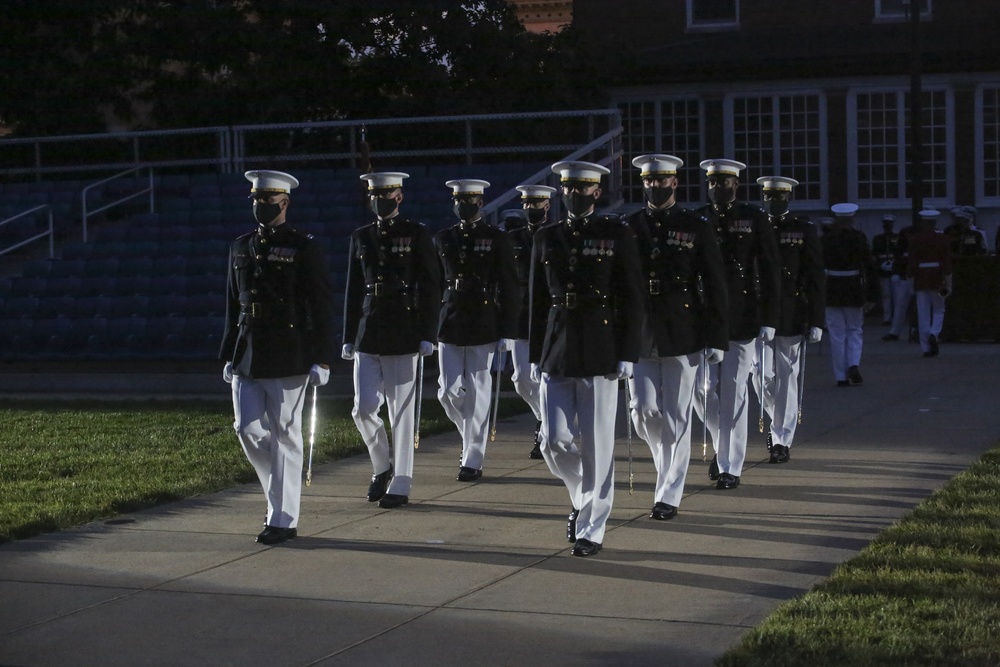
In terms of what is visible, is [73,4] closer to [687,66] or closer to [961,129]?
[687,66]

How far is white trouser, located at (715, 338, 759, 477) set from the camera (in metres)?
10.0

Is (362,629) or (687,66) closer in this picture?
(362,629)

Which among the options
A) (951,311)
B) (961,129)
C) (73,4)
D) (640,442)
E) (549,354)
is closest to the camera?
(549,354)

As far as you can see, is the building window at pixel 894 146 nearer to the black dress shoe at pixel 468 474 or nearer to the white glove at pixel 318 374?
the black dress shoe at pixel 468 474

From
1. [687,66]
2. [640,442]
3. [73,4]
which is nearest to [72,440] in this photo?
[640,442]

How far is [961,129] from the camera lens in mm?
31781

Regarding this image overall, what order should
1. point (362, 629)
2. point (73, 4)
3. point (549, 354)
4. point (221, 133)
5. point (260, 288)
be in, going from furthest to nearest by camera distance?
point (73, 4)
point (221, 133)
point (260, 288)
point (549, 354)
point (362, 629)

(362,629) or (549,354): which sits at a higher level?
(549,354)

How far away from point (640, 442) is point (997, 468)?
3.13 metres

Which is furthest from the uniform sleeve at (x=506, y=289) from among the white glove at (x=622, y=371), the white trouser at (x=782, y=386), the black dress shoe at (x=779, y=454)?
the white glove at (x=622, y=371)

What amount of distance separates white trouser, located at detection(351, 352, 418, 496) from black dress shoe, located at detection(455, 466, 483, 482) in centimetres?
103

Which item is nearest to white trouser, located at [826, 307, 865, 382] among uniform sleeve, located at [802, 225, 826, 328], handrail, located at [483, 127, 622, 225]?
handrail, located at [483, 127, 622, 225]

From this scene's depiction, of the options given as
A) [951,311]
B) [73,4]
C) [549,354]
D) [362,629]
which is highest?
[73,4]

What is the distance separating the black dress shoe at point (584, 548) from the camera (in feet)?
26.1
